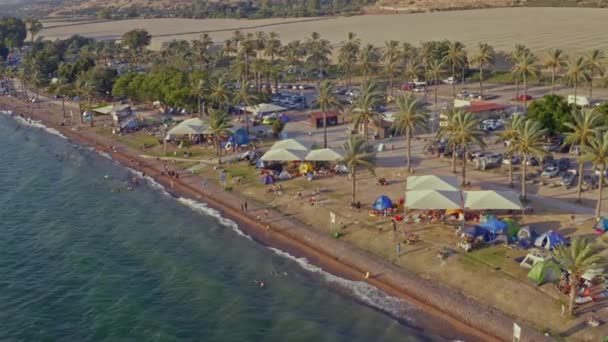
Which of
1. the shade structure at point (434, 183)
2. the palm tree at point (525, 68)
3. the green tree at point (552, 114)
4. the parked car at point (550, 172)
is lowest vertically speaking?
the parked car at point (550, 172)

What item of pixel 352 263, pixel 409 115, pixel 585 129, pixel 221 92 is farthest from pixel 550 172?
pixel 221 92

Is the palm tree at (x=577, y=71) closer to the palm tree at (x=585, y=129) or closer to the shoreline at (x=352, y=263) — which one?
the palm tree at (x=585, y=129)

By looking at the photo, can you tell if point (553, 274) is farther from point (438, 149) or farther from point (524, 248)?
point (438, 149)

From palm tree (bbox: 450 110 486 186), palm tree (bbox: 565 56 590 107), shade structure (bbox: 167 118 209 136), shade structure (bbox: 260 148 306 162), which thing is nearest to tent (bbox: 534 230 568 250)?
palm tree (bbox: 450 110 486 186)

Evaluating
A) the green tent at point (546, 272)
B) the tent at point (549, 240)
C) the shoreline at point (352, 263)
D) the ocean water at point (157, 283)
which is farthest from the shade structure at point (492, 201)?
the ocean water at point (157, 283)

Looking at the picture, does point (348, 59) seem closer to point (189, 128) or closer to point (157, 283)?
point (189, 128)

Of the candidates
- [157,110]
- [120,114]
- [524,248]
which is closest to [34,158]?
[120,114]

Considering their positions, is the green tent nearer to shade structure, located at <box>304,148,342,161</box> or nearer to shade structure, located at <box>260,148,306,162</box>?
shade structure, located at <box>304,148,342,161</box>
